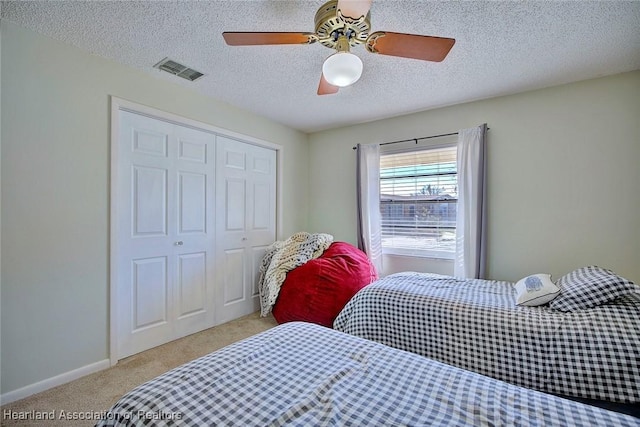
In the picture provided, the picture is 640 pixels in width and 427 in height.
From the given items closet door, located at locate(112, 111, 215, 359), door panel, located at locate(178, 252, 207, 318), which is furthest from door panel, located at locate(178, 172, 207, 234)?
door panel, located at locate(178, 252, 207, 318)

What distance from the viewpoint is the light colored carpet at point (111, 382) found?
171 centimetres

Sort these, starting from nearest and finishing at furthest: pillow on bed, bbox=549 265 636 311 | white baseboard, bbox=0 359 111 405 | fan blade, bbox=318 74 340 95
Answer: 1. pillow on bed, bbox=549 265 636 311
2. white baseboard, bbox=0 359 111 405
3. fan blade, bbox=318 74 340 95

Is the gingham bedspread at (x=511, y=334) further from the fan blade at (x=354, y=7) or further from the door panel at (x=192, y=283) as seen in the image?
the fan blade at (x=354, y=7)

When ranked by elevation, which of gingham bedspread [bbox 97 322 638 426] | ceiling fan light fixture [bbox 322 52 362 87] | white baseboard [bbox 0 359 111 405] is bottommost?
white baseboard [bbox 0 359 111 405]

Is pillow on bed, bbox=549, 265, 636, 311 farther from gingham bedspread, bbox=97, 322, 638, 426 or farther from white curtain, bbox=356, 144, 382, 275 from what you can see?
white curtain, bbox=356, 144, 382, 275

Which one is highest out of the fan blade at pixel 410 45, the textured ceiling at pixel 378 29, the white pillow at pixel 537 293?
the textured ceiling at pixel 378 29

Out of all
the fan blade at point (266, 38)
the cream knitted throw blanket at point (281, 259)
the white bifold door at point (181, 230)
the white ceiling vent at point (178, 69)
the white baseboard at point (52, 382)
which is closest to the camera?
the fan blade at point (266, 38)

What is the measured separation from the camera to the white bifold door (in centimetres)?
237

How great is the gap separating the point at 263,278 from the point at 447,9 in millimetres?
2924

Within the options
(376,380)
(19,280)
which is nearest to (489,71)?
(376,380)

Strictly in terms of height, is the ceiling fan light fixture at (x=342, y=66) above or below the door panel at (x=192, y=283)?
above

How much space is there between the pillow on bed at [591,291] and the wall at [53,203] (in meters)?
3.20

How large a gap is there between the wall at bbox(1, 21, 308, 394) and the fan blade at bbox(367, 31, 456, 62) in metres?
2.02

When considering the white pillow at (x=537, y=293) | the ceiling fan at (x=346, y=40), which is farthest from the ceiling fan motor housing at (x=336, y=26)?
the white pillow at (x=537, y=293)
